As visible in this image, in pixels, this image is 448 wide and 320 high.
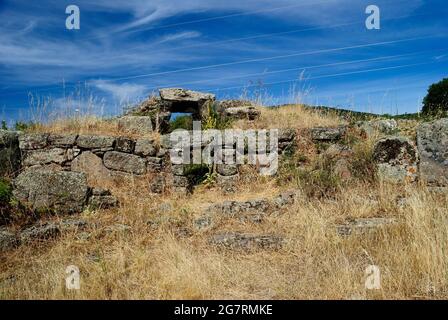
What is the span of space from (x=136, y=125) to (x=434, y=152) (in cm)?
710

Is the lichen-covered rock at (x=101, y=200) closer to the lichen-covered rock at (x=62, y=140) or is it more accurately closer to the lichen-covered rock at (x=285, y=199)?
the lichen-covered rock at (x=62, y=140)

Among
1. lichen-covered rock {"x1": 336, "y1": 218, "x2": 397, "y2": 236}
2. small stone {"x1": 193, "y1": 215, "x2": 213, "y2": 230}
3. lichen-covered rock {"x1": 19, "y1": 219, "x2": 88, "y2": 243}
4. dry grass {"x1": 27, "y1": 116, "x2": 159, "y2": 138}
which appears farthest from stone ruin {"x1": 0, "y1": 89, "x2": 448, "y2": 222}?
lichen-covered rock {"x1": 336, "y1": 218, "x2": 397, "y2": 236}

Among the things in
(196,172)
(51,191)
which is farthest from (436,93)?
(51,191)

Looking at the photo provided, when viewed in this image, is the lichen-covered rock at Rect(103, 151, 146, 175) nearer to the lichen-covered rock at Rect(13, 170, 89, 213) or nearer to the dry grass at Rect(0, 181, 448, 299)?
the lichen-covered rock at Rect(13, 170, 89, 213)

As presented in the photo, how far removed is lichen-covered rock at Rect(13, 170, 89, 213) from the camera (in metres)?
7.95

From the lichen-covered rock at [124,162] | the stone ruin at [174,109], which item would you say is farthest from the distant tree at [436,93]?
the lichen-covered rock at [124,162]

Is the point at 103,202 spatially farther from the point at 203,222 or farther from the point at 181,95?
the point at 181,95

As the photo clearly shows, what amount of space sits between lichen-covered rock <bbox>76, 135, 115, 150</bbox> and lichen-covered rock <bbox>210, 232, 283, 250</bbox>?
4.68 meters

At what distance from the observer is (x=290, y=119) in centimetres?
1182

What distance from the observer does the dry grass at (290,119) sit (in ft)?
37.0

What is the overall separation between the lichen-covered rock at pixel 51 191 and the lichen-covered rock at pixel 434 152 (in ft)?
21.8

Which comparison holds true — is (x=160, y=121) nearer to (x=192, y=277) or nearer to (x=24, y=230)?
(x=24, y=230)

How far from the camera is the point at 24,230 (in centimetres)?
695
